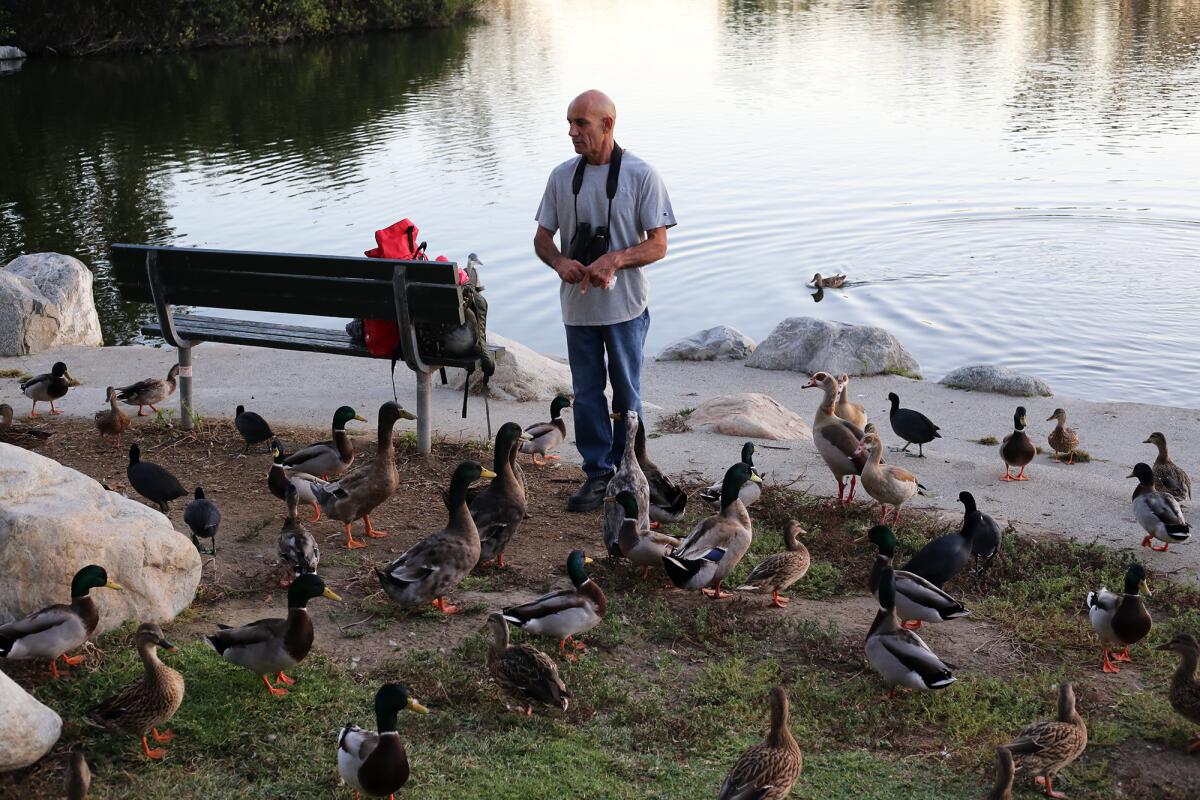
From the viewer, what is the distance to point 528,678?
17.6ft

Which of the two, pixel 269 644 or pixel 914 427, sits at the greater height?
pixel 269 644

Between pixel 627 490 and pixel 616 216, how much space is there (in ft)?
5.66

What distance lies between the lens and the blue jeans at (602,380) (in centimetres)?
784

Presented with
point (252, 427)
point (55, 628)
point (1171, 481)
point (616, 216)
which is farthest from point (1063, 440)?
point (55, 628)

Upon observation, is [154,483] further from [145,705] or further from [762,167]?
[762,167]

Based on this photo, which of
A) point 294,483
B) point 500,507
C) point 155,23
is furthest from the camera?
point 155,23

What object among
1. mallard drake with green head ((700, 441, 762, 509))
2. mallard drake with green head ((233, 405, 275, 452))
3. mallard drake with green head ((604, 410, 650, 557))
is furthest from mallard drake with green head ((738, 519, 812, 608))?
mallard drake with green head ((233, 405, 275, 452))

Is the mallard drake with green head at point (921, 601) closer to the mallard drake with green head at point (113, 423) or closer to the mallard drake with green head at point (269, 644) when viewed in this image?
the mallard drake with green head at point (269, 644)

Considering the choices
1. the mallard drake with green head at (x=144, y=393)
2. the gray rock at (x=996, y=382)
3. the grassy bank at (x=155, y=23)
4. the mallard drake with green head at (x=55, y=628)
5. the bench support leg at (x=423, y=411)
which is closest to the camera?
the mallard drake with green head at (x=55, y=628)

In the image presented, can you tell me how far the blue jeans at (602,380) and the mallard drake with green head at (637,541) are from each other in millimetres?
1088

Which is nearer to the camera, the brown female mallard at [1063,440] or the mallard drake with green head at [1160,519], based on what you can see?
the mallard drake with green head at [1160,519]

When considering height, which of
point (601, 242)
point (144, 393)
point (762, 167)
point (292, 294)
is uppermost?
point (601, 242)

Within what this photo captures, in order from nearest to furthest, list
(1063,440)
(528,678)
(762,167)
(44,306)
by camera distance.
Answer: (528,678) → (1063,440) → (44,306) → (762,167)

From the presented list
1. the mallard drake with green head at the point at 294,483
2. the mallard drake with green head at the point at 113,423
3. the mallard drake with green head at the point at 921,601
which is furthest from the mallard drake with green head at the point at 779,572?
the mallard drake with green head at the point at 113,423
